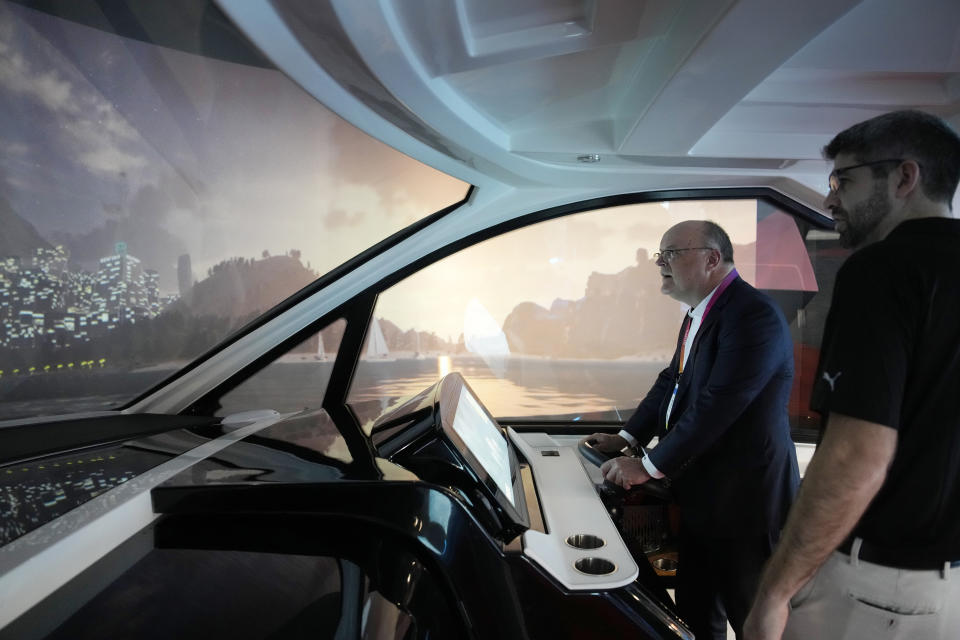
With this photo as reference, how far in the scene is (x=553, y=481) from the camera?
1561 millimetres

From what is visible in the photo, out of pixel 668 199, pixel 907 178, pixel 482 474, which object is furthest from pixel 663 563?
pixel 668 199

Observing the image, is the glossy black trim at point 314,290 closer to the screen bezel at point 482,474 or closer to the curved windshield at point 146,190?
the curved windshield at point 146,190

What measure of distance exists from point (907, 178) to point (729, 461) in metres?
1.13

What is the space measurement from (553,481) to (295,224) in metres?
2.00

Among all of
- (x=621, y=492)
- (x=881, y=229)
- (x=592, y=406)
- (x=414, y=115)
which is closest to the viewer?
(x=881, y=229)

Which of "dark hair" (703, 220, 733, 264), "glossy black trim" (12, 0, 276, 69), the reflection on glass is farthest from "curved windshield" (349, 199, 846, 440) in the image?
"glossy black trim" (12, 0, 276, 69)

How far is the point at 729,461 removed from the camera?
187 cm

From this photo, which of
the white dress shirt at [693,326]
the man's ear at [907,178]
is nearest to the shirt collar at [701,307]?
the white dress shirt at [693,326]

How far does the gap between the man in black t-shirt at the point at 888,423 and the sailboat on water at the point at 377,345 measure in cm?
271

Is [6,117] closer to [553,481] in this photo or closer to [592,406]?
[553,481]

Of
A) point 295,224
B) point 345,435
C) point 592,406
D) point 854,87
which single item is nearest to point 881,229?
point 345,435

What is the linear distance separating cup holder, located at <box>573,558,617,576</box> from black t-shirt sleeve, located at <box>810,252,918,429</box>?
0.51 metres

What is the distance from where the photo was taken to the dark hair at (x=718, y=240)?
214 centimetres

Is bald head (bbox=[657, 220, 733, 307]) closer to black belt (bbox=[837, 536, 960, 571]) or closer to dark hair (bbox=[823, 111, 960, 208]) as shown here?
dark hair (bbox=[823, 111, 960, 208])
